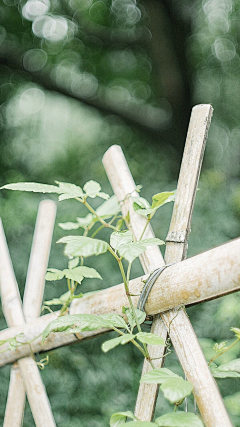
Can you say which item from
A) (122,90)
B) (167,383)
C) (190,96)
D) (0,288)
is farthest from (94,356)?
(122,90)

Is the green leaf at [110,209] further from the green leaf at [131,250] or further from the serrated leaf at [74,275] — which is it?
the green leaf at [131,250]

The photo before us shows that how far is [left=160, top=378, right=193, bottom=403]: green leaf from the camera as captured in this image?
14.7 inches

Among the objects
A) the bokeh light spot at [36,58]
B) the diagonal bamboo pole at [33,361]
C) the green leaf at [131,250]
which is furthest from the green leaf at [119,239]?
the bokeh light spot at [36,58]

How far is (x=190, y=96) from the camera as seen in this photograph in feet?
5.82

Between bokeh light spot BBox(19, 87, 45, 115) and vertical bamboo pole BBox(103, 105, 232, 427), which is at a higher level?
bokeh light spot BBox(19, 87, 45, 115)

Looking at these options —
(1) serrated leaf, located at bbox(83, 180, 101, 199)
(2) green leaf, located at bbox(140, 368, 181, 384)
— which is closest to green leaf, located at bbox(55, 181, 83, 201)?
(1) serrated leaf, located at bbox(83, 180, 101, 199)

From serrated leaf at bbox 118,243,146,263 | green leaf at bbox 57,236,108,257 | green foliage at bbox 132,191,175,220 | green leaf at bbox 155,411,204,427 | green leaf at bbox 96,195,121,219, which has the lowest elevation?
green leaf at bbox 155,411,204,427

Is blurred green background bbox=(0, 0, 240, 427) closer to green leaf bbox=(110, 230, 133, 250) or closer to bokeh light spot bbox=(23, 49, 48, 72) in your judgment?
bokeh light spot bbox=(23, 49, 48, 72)

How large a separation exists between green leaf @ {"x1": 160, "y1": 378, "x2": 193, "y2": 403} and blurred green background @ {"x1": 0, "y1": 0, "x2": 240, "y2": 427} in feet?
2.43

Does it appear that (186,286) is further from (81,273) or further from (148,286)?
(81,273)

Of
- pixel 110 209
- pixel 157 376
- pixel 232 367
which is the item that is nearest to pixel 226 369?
pixel 232 367

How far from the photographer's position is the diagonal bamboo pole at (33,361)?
0.71m

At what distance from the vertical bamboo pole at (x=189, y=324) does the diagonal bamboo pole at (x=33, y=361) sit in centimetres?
24

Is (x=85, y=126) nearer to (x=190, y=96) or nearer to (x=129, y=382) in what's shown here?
(x=190, y=96)
